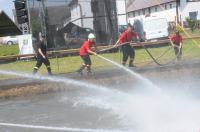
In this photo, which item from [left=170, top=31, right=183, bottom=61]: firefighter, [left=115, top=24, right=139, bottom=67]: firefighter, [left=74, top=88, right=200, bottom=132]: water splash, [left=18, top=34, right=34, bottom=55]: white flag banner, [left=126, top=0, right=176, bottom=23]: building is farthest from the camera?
[left=126, top=0, right=176, bottom=23]: building

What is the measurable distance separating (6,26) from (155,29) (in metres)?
31.5

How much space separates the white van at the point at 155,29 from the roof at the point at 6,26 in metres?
30.0

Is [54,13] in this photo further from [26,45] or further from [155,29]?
[155,29]

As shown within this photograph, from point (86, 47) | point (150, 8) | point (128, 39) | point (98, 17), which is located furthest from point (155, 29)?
point (150, 8)

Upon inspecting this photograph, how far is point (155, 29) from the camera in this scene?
4222 cm

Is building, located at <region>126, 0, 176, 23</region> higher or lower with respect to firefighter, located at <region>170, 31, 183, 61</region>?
higher

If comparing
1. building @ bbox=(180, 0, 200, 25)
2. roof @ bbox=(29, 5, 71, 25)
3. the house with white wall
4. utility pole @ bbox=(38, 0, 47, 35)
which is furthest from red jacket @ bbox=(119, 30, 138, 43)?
building @ bbox=(180, 0, 200, 25)

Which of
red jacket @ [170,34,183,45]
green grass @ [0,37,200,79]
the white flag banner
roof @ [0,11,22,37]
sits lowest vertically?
green grass @ [0,37,200,79]

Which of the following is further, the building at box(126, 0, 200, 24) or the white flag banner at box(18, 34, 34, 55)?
the building at box(126, 0, 200, 24)

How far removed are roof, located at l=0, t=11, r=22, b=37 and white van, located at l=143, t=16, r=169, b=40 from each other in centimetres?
3003

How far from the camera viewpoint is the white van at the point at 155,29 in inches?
1650

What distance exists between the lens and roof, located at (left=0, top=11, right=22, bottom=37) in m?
10.7

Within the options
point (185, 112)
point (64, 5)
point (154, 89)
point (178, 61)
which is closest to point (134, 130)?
point (185, 112)

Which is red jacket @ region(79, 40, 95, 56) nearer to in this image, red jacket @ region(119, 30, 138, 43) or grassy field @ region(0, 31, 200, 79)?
red jacket @ region(119, 30, 138, 43)
